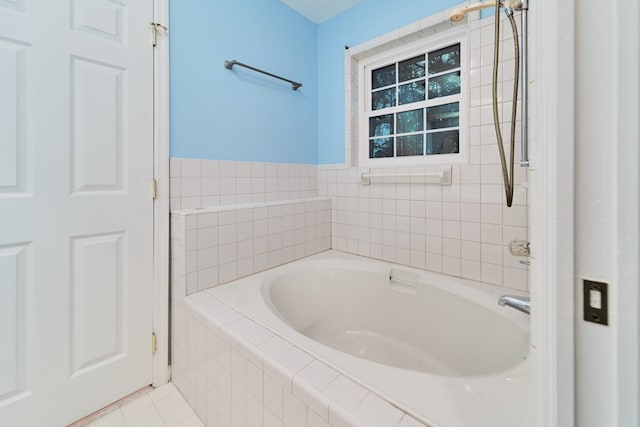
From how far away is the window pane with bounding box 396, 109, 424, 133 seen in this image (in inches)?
74.9

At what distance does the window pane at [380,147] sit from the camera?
207cm

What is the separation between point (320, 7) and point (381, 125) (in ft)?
3.44

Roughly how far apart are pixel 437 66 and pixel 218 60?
146 centimetres

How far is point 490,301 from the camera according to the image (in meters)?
1.31

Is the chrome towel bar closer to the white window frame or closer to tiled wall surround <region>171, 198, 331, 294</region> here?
the white window frame

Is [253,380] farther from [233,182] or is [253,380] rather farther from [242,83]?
[242,83]

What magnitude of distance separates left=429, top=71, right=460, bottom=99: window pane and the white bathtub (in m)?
1.21
